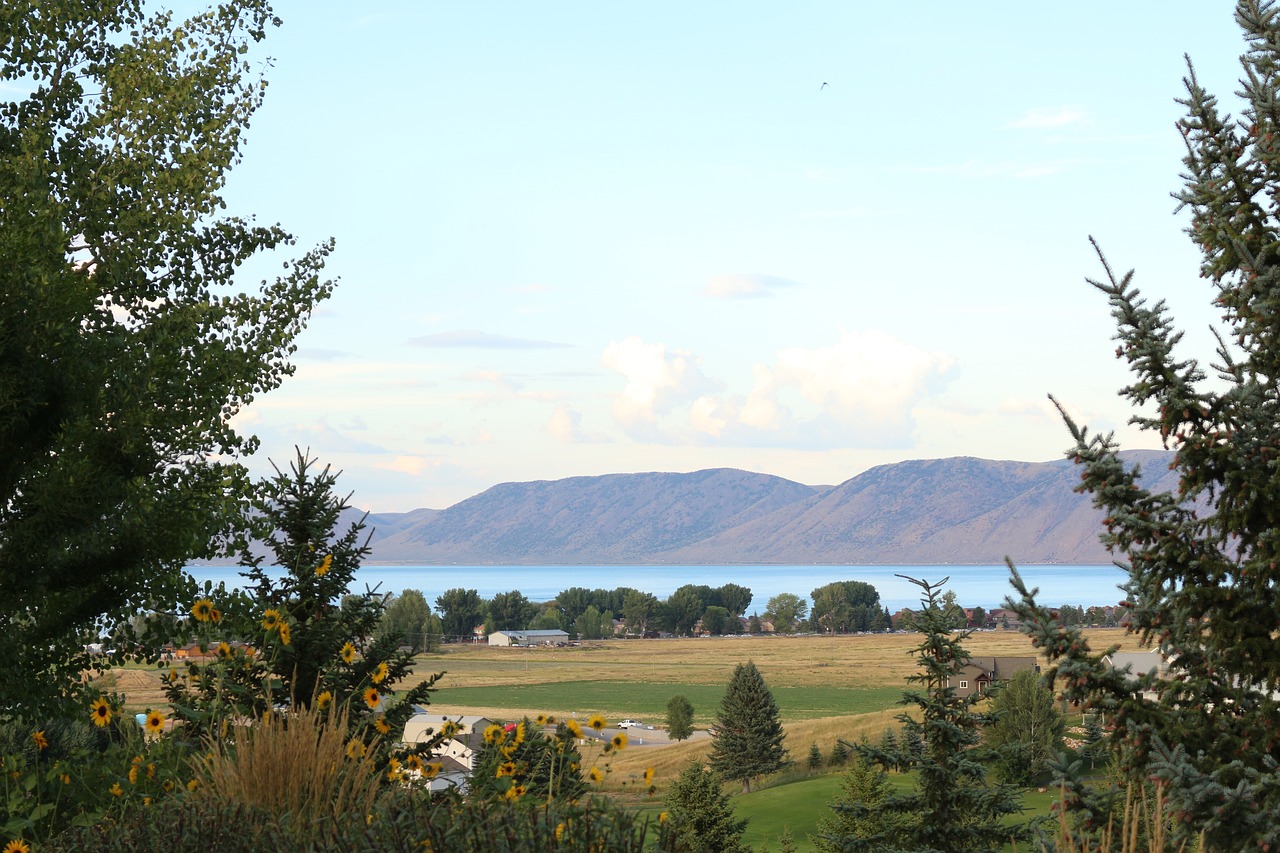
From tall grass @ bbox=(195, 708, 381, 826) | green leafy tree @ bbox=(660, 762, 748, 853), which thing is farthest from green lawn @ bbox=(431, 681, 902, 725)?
tall grass @ bbox=(195, 708, 381, 826)

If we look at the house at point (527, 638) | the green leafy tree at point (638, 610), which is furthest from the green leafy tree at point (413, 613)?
the green leafy tree at point (638, 610)

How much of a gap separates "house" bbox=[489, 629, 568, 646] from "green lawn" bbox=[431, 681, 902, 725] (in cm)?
4987

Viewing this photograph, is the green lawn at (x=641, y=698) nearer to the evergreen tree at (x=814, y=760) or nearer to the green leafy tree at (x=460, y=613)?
the evergreen tree at (x=814, y=760)

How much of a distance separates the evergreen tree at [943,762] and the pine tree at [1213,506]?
475cm

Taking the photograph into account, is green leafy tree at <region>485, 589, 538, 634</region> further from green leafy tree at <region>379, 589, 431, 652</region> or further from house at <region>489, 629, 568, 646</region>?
green leafy tree at <region>379, 589, 431, 652</region>

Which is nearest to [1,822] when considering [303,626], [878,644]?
[303,626]

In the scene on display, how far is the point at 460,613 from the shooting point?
569 ft

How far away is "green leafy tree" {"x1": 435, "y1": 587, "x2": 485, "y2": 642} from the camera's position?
560 feet

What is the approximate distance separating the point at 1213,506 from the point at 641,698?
340 ft

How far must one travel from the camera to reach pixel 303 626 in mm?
10719

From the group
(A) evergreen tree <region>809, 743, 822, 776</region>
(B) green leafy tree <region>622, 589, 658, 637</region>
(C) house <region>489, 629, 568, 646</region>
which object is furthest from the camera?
(B) green leafy tree <region>622, 589, 658, 637</region>

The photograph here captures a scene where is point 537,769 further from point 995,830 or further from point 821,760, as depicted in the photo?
point 821,760

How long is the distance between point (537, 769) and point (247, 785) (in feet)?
4.29

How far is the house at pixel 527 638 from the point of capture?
16938 centimetres
